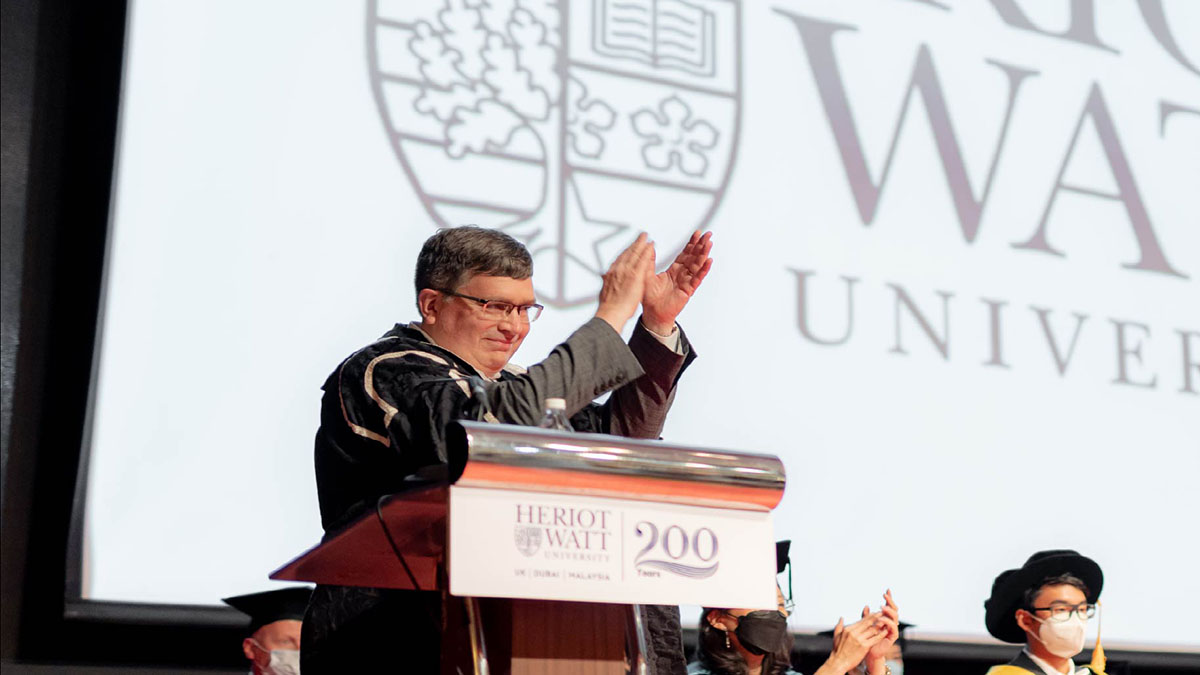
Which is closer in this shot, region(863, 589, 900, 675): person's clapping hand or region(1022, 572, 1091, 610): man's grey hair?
region(863, 589, 900, 675): person's clapping hand

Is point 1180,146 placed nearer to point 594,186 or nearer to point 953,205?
point 953,205

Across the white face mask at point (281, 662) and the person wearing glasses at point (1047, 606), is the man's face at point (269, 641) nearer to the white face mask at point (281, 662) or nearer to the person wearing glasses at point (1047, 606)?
the white face mask at point (281, 662)

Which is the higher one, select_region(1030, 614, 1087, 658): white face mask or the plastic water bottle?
the plastic water bottle

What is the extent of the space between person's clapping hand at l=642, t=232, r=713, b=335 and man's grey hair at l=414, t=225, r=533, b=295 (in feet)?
0.68

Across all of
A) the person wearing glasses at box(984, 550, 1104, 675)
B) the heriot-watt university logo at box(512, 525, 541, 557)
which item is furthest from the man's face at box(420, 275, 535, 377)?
the person wearing glasses at box(984, 550, 1104, 675)

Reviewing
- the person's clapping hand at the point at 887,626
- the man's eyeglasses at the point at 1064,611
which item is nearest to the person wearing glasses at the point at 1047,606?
the man's eyeglasses at the point at 1064,611

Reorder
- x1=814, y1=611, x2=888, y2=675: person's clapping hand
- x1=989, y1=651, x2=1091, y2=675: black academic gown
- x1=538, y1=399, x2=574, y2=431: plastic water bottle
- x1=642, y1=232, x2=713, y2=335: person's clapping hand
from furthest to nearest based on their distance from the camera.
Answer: x1=989, y1=651, x2=1091, y2=675: black academic gown → x1=814, y1=611, x2=888, y2=675: person's clapping hand → x1=642, y1=232, x2=713, y2=335: person's clapping hand → x1=538, y1=399, x2=574, y2=431: plastic water bottle

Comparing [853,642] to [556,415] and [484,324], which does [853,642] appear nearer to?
[484,324]

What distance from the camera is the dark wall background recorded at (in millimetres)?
3273

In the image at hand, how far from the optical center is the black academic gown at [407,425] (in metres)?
1.67

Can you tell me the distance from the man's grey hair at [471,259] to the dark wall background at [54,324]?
1.49 metres

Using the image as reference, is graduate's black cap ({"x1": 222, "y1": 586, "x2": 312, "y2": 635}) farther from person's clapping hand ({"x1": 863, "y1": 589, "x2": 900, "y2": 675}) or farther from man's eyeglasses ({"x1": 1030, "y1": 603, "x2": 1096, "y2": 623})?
man's eyeglasses ({"x1": 1030, "y1": 603, "x2": 1096, "y2": 623})

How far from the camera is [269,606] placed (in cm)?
329

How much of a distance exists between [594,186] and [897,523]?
1.32 m
